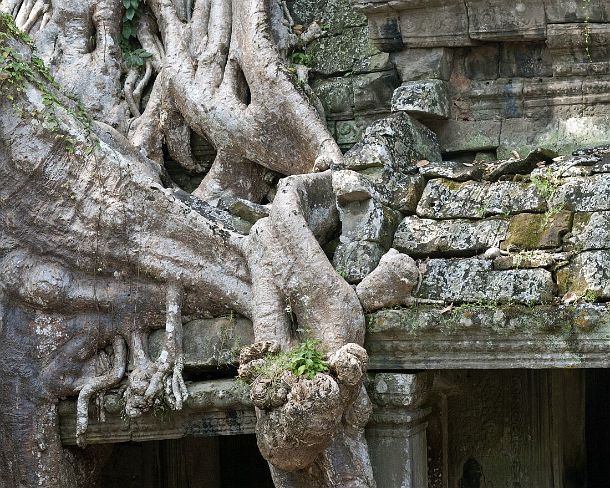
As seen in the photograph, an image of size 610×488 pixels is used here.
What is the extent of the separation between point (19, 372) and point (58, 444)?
45 cm

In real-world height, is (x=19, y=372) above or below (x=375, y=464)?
above

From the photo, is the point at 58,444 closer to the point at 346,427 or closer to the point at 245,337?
the point at 245,337

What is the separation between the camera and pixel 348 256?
19.0 feet

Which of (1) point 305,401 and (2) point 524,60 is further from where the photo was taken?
(2) point 524,60

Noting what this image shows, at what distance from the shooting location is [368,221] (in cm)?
A: 583

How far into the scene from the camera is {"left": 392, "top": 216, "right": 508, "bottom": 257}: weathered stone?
18.2 feet

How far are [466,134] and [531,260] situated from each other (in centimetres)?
151

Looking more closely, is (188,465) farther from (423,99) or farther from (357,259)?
(423,99)

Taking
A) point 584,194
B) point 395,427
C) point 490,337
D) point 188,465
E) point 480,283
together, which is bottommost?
point 188,465

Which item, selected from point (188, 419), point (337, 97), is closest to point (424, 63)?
point (337, 97)

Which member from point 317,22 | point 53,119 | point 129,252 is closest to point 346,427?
point 129,252

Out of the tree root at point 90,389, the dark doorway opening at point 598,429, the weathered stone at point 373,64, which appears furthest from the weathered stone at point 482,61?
the dark doorway opening at point 598,429

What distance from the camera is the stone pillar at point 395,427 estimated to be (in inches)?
217

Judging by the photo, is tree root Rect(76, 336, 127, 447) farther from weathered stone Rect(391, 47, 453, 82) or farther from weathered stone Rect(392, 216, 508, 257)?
weathered stone Rect(391, 47, 453, 82)
